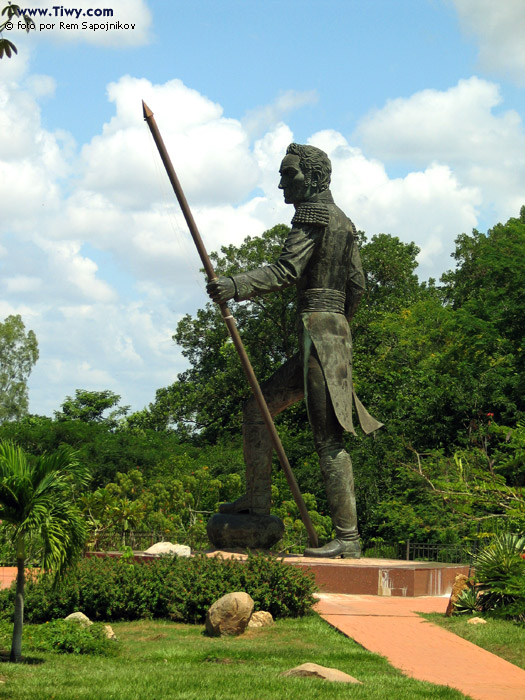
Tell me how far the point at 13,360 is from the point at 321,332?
36323 millimetres

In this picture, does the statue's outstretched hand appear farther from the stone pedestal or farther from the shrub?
the shrub

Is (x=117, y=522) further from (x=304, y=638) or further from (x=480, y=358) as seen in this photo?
(x=480, y=358)

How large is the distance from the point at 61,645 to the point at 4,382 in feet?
123

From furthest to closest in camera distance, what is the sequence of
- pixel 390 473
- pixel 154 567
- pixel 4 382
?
pixel 4 382
pixel 390 473
pixel 154 567

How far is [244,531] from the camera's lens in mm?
10539

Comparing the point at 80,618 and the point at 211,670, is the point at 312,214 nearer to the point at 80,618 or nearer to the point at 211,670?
the point at 80,618

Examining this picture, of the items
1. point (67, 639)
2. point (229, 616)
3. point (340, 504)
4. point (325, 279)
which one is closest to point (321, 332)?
point (325, 279)

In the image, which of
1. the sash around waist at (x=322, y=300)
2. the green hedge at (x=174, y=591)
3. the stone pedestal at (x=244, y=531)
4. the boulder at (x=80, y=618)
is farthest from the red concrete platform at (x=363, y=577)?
the sash around waist at (x=322, y=300)

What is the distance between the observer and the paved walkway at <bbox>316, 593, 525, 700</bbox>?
6645 mm

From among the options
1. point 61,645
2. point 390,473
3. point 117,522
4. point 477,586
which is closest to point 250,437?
point 477,586

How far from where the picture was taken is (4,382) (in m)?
43.7

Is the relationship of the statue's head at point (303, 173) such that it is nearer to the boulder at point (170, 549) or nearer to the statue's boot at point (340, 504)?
the statue's boot at point (340, 504)

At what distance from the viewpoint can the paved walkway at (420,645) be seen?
6.64 metres

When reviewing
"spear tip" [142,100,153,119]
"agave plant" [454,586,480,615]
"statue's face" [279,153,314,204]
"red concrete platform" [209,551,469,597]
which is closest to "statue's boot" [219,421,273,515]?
"red concrete platform" [209,551,469,597]
